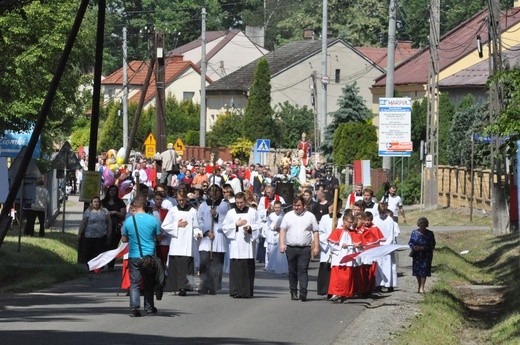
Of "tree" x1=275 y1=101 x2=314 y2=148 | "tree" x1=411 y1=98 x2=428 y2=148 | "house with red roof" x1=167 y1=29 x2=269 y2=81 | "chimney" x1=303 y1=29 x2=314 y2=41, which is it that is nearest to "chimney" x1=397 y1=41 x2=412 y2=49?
"chimney" x1=303 y1=29 x2=314 y2=41

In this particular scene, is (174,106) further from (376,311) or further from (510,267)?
(376,311)

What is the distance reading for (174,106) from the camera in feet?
321

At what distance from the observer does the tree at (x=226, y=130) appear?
9175cm

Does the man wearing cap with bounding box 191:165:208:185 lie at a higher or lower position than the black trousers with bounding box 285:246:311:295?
higher

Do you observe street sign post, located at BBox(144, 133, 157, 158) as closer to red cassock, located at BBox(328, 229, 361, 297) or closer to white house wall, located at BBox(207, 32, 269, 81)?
red cassock, located at BBox(328, 229, 361, 297)

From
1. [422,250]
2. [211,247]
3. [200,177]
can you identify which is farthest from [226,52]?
[422,250]

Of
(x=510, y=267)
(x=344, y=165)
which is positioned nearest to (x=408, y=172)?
(x=344, y=165)

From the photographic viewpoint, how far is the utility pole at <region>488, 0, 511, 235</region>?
118 ft

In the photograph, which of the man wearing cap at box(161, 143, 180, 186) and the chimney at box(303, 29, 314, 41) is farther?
the chimney at box(303, 29, 314, 41)

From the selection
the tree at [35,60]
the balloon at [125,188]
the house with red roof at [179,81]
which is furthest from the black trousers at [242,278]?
the house with red roof at [179,81]

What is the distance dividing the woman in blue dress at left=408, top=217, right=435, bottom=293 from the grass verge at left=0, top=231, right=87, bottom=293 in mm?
6570

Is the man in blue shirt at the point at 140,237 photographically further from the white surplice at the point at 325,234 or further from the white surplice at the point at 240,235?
the white surplice at the point at 325,234

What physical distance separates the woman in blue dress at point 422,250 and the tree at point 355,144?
→ 4010 centimetres

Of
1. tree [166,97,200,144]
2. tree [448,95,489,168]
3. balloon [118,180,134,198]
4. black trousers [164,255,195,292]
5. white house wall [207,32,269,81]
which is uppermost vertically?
white house wall [207,32,269,81]
